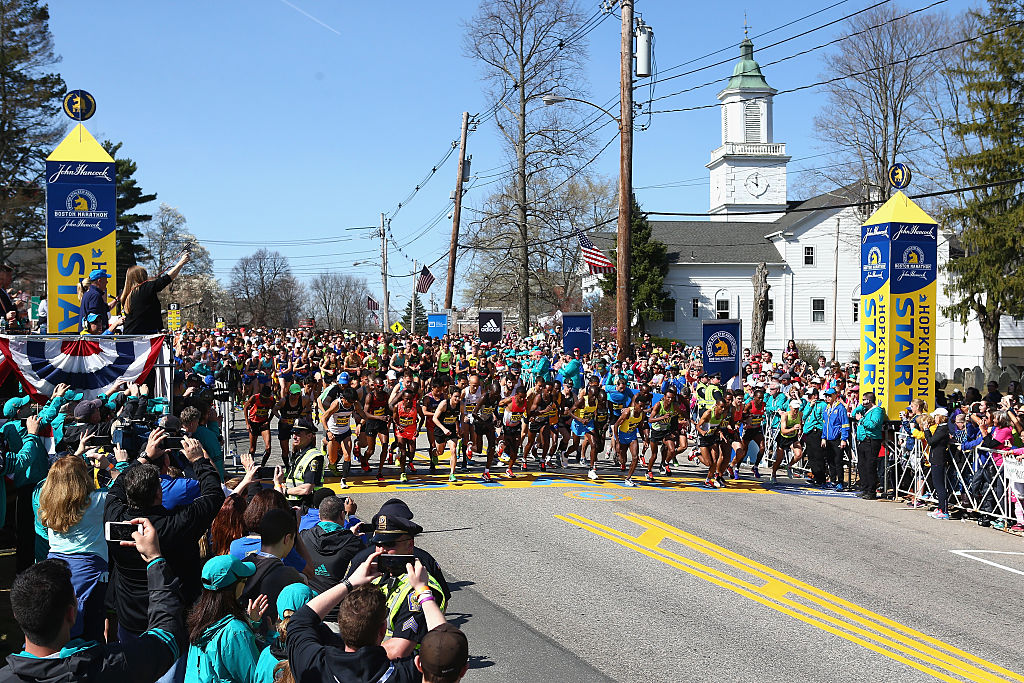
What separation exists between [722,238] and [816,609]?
188ft

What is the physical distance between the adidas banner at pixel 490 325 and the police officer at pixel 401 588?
2693cm

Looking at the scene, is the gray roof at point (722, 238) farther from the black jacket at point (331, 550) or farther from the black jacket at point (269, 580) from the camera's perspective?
the black jacket at point (269, 580)

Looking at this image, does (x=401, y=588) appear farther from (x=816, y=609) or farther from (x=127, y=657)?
(x=816, y=609)

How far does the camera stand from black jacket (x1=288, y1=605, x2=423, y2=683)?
3732 mm

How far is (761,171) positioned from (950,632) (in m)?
75.2

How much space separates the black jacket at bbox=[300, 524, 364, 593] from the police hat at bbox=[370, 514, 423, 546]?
1.49 metres

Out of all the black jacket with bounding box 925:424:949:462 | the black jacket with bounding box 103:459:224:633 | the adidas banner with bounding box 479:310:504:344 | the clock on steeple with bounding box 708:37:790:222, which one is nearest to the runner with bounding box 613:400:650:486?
the black jacket with bounding box 925:424:949:462

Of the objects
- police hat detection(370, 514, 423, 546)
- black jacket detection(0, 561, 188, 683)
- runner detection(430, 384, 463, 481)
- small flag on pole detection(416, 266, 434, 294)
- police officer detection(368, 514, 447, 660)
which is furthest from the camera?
small flag on pole detection(416, 266, 434, 294)

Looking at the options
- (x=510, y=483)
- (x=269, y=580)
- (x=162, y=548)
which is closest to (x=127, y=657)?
(x=269, y=580)

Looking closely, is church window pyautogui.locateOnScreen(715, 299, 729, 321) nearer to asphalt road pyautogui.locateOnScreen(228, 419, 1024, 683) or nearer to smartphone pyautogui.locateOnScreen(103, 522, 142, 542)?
asphalt road pyautogui.locateOnScreen(228, 419, 1024, 683)

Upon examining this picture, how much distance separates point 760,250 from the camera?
6197 cm

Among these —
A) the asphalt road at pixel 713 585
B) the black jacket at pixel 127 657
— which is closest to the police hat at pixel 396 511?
the black jacket at pixel 127 657

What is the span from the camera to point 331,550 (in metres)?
6.28

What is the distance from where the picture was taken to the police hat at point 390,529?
474 centimetres
